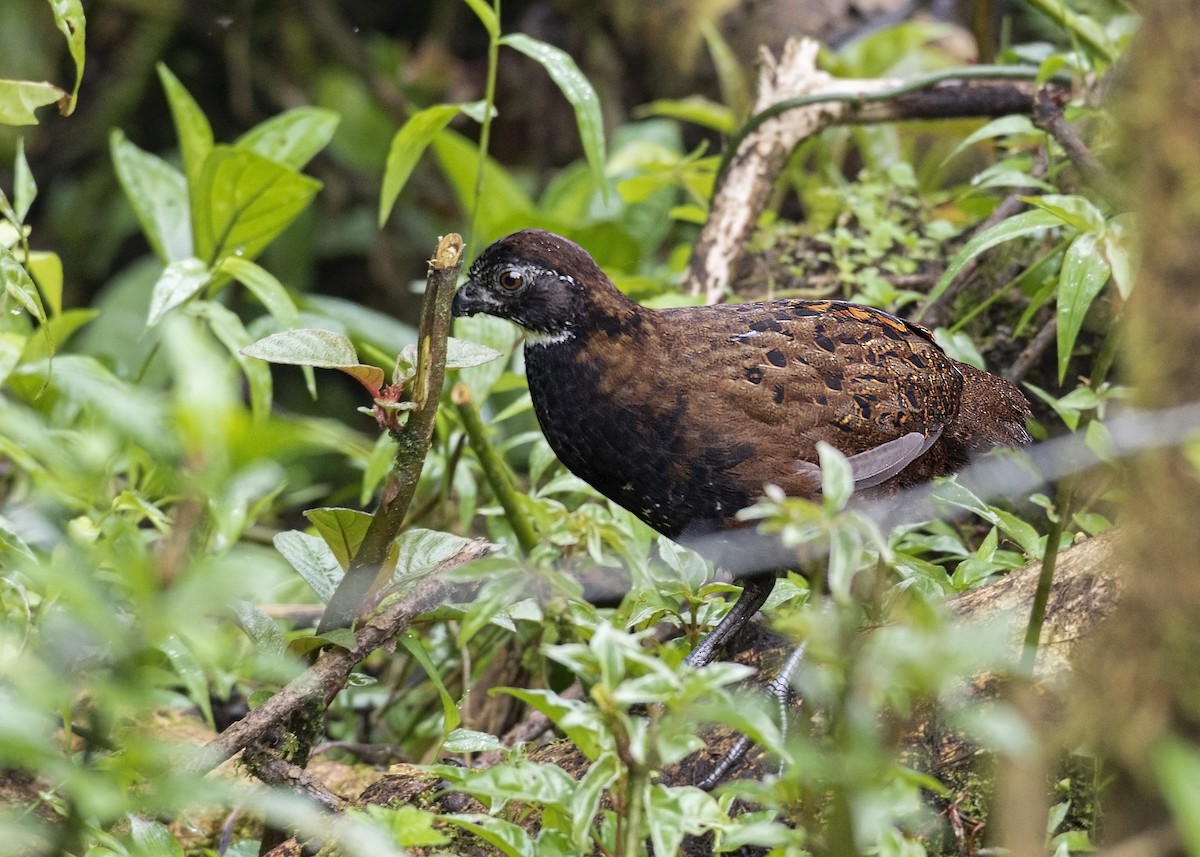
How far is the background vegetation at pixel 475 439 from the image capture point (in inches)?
60.4

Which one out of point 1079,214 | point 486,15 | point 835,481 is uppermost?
point 486,15

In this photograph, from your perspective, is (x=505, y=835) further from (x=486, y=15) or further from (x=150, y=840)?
(x=486, y=15)

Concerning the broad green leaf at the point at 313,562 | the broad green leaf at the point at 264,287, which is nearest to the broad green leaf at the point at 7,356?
the broad green leaf at the point at 313,562

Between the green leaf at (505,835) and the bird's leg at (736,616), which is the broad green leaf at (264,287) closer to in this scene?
the bird's leg at (736,616)

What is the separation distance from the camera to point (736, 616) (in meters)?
2.79

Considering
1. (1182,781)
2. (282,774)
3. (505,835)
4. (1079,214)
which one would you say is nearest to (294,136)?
(282,774)

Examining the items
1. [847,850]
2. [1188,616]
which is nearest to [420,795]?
[847,850]

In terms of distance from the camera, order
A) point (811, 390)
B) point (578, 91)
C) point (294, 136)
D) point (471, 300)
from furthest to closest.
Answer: point (294, 136) < point (578, 91) < point (471, 300) < point (811, 390)

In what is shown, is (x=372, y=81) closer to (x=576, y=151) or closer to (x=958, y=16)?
(x=576, y=151)

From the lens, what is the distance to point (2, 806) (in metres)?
2.42

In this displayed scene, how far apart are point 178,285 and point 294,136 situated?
96 centimetres

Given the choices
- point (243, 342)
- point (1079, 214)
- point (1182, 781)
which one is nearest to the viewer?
point (1182, 781)

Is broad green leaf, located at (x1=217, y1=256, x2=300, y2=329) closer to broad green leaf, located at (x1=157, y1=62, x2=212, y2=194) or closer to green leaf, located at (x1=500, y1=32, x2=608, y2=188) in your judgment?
broad green leaf, located at (x1=157, y1=62, x2=212, y2=194)

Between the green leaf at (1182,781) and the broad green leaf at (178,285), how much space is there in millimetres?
2488
